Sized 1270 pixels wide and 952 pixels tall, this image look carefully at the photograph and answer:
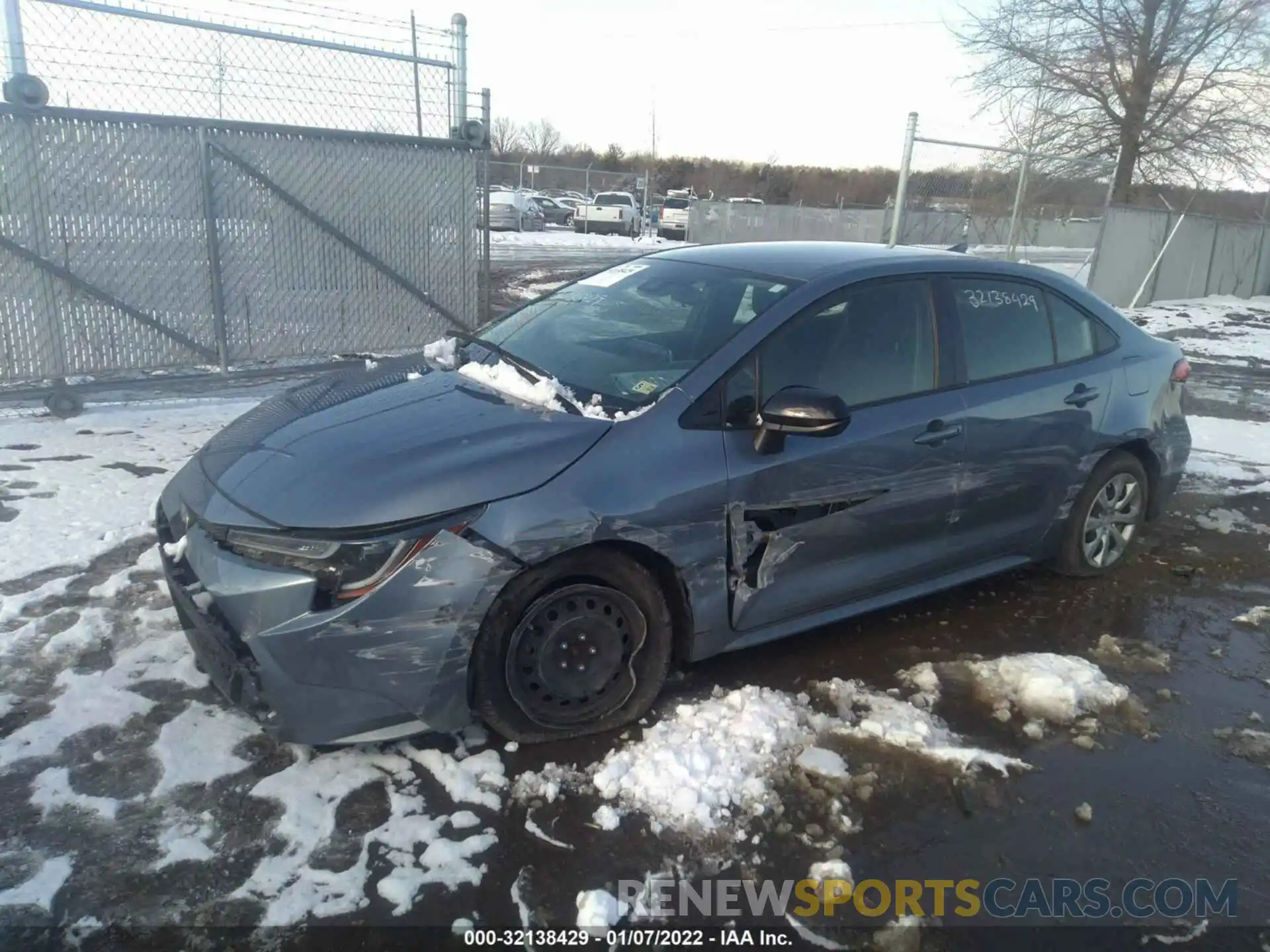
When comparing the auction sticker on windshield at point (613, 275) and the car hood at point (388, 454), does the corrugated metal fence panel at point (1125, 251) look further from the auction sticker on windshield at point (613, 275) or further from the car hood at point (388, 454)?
the car hood at point (388, 454)

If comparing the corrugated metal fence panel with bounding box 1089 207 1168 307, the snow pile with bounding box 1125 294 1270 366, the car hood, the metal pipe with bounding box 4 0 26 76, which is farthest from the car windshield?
the corrugated metal fence panel with bounding box 1089 207 1168 307

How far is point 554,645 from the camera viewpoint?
300 centimetres

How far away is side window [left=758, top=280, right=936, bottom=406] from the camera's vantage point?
11.3ft

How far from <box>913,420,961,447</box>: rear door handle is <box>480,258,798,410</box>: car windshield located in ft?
2.68

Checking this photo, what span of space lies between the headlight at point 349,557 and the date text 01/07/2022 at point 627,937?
1.02 meters

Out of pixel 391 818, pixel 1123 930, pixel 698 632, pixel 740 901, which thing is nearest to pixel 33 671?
pixel 391 818

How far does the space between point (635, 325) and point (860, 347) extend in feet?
3.09

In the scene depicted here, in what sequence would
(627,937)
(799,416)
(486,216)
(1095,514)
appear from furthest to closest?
(486,216) < (1095,514) < (799,416) < (627,937)

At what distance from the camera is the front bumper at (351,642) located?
2.68 meters

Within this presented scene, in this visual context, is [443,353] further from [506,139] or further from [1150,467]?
[506,139]

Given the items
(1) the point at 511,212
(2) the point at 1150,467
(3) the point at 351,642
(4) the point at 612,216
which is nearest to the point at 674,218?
(4) the point at 612,216

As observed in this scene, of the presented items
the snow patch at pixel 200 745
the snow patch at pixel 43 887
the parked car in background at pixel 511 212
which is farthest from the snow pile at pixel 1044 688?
the parked car in background at pixel 511 212

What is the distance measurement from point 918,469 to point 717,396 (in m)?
1.00

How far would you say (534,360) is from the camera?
3.76 metres
